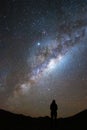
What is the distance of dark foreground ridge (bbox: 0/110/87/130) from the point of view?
27347mm

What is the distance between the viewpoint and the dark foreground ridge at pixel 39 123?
27347mm

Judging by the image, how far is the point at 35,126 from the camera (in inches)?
1145

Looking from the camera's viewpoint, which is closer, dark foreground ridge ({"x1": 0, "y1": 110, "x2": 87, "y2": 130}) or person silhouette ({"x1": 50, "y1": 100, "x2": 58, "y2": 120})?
person silhouette ({"x1": 50, "y1": 100, "x2": 58, "y2": 120})

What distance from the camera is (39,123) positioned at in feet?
99.1

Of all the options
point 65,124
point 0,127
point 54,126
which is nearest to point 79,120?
point 65,124

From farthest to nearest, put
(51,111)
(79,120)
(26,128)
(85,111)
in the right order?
(85,111) → (79,120) → (26,128) → (51,111)

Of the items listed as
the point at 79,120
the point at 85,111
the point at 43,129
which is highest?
the point at 85,111

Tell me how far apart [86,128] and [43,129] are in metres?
4.22

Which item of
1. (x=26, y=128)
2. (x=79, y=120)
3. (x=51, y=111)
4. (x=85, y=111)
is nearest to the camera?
(x=51, y=111)

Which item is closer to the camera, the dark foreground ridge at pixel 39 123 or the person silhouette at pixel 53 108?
the person silhouette at pixel 53 108

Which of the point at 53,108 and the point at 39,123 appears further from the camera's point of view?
the point at 39,123

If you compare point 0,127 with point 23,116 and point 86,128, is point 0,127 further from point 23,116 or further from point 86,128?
point 86,128

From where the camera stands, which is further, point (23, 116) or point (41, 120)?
point (23, 116)

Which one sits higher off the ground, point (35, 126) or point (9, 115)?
point (9, 115)
